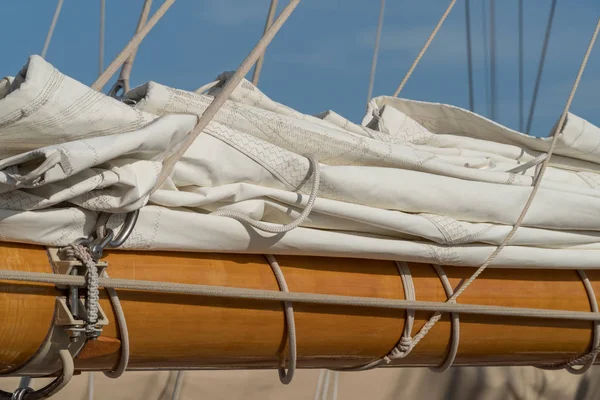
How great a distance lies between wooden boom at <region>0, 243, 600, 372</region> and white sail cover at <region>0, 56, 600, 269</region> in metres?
0.03

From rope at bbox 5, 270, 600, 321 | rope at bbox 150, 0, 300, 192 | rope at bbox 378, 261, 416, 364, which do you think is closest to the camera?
rope at bbox 5, 270, 600, 321

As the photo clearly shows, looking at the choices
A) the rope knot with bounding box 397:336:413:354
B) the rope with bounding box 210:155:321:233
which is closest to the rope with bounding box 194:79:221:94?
the rope with bounding box 210:155:321:233

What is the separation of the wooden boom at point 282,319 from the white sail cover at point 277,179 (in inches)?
1.3

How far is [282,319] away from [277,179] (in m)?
0.17

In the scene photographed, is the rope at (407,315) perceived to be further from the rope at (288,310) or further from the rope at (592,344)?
the rope at (592,344)

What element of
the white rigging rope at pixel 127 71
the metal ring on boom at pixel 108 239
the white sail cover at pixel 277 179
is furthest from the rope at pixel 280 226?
the white rigging rope at pixel 127 71

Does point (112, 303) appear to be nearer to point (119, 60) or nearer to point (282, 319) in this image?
point (282, 319)

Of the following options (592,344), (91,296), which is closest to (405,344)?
(592,344)

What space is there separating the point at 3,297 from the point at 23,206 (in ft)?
0.31

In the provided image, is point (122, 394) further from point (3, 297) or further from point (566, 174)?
point (3, 297)

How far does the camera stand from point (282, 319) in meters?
1.27

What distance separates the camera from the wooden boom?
3.56 ft

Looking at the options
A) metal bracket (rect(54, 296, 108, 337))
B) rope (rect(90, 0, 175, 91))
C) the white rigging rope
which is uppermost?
the white rigging rope

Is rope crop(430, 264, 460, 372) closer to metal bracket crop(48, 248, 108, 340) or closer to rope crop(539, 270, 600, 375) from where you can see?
rope crop(539, 270, 600, 375)
